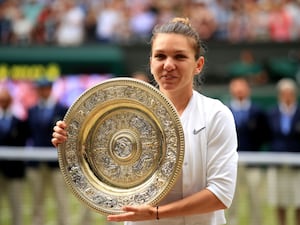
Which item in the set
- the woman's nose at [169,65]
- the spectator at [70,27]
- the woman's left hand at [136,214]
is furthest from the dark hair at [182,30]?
the spectator at [70,27]

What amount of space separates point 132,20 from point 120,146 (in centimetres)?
1036

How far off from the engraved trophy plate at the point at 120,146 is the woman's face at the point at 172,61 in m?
0.13

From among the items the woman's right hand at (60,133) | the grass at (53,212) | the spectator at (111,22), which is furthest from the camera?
the spectator at (111,22)

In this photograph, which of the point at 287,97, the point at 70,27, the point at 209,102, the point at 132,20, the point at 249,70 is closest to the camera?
the point at 209,102

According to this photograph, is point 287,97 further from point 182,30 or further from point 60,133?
point 60,133

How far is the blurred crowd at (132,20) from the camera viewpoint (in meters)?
12.6

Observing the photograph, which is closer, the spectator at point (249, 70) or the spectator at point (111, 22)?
the spectator at point (249, 70)

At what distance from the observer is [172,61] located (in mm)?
2971

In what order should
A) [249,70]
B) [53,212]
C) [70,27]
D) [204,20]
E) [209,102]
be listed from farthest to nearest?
[70,27], [204,20], [249,70], [53,212], [209,102]

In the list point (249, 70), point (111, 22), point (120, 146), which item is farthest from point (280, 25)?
point (120, 146)

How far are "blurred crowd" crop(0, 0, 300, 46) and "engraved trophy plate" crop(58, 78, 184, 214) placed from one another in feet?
31.1

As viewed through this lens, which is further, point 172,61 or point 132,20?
point 132,20

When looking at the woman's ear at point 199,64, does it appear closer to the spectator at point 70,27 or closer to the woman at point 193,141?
the woman at point 193,141

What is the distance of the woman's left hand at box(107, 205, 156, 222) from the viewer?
283cm
